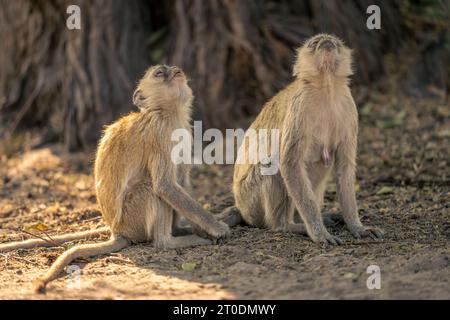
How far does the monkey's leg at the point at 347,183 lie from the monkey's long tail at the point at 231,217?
1053 mm

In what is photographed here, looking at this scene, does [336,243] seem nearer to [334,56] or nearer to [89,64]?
[334,56]

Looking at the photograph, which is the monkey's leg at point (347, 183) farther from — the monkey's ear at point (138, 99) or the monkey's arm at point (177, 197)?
the monkey's ear at point (138, 99)

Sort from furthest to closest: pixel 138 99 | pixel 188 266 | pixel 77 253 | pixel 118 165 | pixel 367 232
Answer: pixel 138 99 < pixel 118 165 < pixel 367 232 < pixel 77 253 < pixel 188 266

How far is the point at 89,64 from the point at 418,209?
5860mm

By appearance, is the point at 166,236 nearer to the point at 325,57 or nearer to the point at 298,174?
the point at 298,174

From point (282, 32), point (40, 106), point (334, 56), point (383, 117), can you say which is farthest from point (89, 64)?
point (334, 56)

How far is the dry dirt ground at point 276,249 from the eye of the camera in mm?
Answer: 5594

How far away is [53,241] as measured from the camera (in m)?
7.14

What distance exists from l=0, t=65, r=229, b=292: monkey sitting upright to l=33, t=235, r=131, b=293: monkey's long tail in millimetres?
11

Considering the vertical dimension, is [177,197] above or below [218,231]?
above

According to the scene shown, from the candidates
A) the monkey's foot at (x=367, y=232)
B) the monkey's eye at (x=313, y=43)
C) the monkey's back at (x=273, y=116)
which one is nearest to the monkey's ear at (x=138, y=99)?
the monkey's back at (x=273, y=116)

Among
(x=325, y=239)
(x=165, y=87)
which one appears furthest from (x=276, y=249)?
(x=165, y=87)

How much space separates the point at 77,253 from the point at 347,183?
2.41 metres

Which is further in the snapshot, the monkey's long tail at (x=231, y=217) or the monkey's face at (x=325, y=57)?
the monkey's long tail at (x=231, y=217)
